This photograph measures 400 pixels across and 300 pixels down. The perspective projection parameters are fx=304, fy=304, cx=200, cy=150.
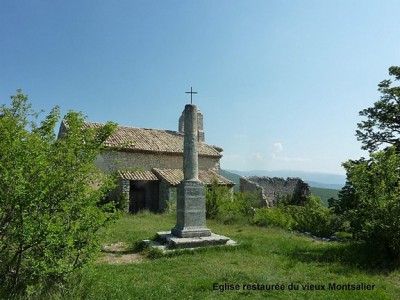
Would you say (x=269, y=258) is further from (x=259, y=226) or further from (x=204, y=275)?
(x=259, y=226)

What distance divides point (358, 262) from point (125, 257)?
603cm

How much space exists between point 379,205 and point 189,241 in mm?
5152

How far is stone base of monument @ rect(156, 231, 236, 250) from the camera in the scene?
886cm

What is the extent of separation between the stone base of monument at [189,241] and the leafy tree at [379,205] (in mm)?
3759

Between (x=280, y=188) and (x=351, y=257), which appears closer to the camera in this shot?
(x=351, y=257)

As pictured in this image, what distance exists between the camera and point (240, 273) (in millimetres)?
6426

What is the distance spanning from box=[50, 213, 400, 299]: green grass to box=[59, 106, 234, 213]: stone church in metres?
9.67

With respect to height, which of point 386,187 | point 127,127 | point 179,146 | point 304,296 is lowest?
point 304,296

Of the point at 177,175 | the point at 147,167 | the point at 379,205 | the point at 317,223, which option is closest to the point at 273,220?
the point at 317,223

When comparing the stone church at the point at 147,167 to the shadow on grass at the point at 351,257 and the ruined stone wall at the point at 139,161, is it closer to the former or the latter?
the ruined stone wall at the point at 139,161

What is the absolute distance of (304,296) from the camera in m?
5.35

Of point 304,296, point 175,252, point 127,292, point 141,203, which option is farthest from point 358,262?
point 141,203

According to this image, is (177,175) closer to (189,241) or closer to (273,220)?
(273,220)

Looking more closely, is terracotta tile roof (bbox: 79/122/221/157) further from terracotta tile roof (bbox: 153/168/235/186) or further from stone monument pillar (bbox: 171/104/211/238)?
stone monument pillar (bbox: 171/104/211/238)
